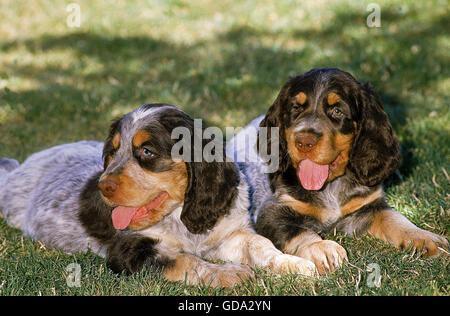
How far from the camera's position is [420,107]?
912 cm

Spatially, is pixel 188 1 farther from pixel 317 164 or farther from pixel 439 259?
pixel 439 259

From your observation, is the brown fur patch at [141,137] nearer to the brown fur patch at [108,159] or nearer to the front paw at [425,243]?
the brown fur patch at [108,159]

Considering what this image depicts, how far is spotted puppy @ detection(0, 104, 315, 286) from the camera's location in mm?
4750

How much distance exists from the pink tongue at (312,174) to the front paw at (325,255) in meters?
→ 0.68

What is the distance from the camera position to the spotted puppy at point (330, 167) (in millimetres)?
5266

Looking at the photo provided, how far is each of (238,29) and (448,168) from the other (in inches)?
278

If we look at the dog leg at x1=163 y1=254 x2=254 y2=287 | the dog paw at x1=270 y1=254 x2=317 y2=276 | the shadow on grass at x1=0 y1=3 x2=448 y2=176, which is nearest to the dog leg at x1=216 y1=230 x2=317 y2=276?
the dog paw at x1=270 y1=254 x2=317 y2=276

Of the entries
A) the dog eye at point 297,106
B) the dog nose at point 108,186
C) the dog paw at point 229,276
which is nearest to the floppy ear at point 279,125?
the dog eye at point 297,106

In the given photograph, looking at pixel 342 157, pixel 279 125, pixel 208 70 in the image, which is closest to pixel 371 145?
pixel 342 157

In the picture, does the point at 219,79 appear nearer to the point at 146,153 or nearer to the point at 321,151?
the point at 321,151

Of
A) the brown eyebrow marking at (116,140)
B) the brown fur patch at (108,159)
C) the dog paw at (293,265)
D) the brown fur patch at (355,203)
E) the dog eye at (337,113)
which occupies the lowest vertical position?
the dog paw at (293,265)

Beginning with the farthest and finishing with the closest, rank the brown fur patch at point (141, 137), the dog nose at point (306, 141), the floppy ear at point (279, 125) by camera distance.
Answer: the floppy ear at point (279, 125) < the dog nose at point (306, 141) < the brown fur patch at point (141, 137)

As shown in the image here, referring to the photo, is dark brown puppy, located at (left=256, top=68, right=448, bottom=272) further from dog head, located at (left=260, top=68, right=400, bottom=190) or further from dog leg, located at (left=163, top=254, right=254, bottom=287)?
dog leg, located at (left=163, top=254, right=254, bottom=287)
